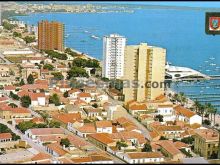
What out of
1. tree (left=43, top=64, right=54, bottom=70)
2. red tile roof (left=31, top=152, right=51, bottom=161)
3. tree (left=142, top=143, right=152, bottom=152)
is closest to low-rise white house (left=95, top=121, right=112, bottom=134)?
tree (left=142, top=143, right=152, bottom=152)

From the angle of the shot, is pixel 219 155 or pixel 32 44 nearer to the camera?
pixel 219 155

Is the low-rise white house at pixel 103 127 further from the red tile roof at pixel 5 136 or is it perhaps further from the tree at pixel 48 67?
the tree at pixel 48 67

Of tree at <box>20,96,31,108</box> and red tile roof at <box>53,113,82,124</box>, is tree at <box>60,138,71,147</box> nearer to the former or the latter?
red tile roof at <box>53,113,82,124</box>

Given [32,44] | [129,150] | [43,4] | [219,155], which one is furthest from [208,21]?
[43,4]

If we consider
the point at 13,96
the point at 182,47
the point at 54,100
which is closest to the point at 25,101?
the point at 54,100

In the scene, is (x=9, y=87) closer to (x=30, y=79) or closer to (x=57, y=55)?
(x=30, y=79)

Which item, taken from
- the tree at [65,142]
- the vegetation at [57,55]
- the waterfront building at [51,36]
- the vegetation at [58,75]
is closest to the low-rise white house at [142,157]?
the tree at [65,142]

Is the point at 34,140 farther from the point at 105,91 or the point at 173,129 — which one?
the point at 105,91
